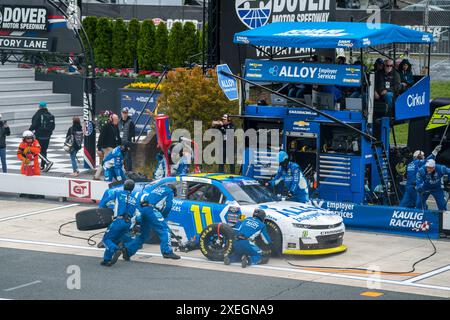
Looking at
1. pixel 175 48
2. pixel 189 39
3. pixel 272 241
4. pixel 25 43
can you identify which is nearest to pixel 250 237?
pixel 272 241

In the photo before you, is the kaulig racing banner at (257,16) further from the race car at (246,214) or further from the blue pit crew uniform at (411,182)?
the race car at (246,214)

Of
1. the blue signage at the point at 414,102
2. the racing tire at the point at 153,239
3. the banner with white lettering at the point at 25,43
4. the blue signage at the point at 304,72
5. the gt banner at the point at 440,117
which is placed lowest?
the racing tire at the point at 153,239

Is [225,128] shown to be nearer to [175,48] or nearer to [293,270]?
[293,270]

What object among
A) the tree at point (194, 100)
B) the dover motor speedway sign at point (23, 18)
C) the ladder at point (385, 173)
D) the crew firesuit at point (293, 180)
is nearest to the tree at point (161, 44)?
the dover motor speedway sign at point (23, 18)

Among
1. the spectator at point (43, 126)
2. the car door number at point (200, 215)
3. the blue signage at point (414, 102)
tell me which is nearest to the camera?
the car door number at point (200, 215)

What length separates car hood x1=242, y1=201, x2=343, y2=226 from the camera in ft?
52.9

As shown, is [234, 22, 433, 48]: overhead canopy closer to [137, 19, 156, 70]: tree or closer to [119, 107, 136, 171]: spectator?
[119, 107, 136, 171]: spectator

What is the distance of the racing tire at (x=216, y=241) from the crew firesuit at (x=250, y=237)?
0.11 meters

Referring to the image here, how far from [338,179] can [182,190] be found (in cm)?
430

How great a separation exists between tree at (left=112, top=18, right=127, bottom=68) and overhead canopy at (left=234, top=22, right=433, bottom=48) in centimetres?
1536

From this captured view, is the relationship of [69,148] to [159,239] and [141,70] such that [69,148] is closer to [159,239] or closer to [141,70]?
[159,239]

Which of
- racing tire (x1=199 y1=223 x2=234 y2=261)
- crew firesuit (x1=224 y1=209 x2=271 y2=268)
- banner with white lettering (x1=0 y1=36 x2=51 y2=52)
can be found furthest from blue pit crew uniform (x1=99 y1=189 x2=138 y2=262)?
banner with white lettering (x1=0 y1=36 x2=51 y2=52)

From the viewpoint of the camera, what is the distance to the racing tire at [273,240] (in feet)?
52.5
